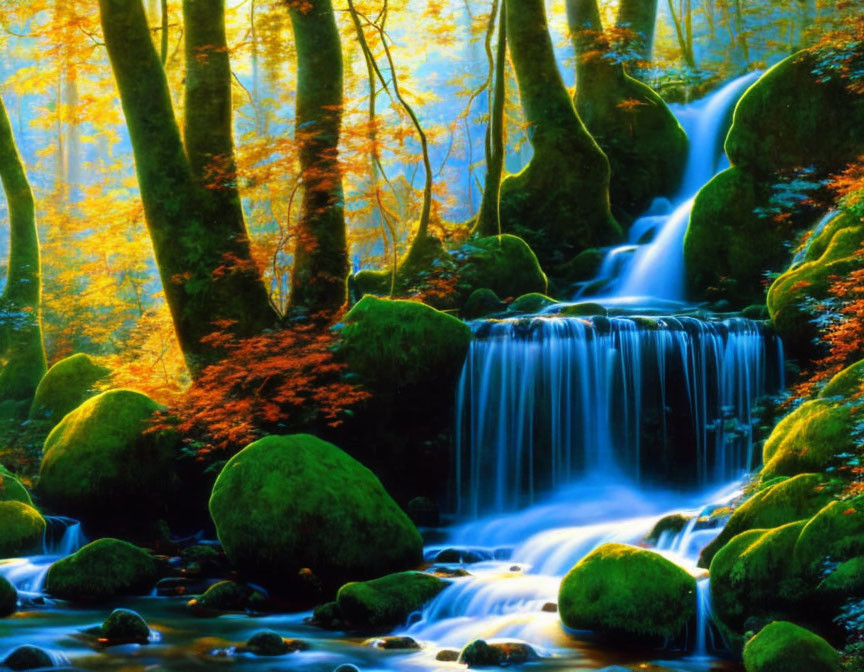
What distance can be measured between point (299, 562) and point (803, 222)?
892 centimetres

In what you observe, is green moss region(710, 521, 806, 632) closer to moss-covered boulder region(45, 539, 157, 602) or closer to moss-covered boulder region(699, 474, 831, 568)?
moss-covered boulder region(699, 474, 831, 568)

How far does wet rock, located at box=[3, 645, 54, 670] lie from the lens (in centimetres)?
585

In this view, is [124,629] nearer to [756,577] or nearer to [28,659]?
[28,659]

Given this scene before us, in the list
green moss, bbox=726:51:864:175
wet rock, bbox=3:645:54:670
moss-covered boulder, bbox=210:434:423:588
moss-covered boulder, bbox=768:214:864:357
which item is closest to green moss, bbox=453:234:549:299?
green moss, bbox=726:51:864:175

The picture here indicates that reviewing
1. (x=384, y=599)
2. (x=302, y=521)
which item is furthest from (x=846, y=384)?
(x=302, y=521)

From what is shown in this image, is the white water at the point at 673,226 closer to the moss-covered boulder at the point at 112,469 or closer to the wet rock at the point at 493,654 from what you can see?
the moss-covered boulder at the point at 112,469

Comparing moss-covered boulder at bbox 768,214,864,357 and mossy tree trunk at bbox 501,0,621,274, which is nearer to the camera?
moss-covered boulder at bbox 768,214,864,357

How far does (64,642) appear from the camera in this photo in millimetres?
6352

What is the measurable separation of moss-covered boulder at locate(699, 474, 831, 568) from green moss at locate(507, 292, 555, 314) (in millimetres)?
5750

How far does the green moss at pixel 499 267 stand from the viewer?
42.0 feet

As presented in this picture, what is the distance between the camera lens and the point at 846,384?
22.4 ft

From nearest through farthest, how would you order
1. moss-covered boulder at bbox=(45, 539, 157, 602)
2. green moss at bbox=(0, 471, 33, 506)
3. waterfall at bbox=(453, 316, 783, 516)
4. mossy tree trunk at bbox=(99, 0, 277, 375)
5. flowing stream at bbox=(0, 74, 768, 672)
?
moss-covered boulder at bbox=(45, 539, 157, 602)
flowing stream at bbox=(0, 74, 768, 672)
green moss at bbox=(0, 471, 33, 506)
waterfall at bbox=(453, 316, 783, 516)
mossy tree trunk at bbox=(99, 0, 277, 375)

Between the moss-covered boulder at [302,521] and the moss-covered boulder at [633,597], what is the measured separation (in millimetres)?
2115

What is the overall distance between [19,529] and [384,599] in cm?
440
